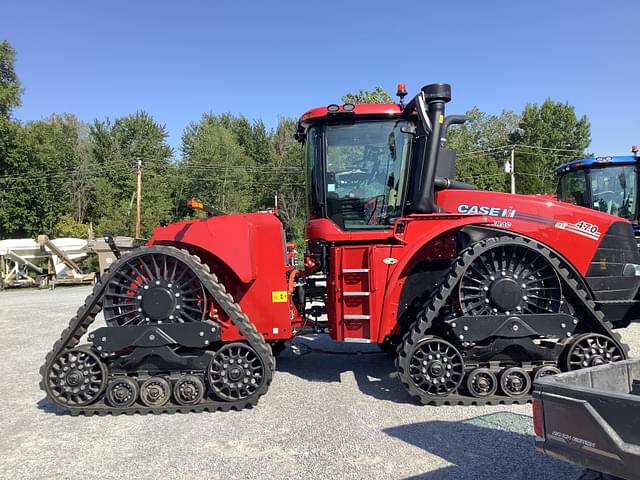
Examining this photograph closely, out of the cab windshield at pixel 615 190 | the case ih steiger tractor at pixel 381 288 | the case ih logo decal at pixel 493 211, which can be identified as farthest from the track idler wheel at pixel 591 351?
the cab windshield at pixel 615 190

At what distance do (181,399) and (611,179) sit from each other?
31.7 feet

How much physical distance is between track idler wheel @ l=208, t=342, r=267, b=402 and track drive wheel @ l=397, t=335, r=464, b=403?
1373 mm

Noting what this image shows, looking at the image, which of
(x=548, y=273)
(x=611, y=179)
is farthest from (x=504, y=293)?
(x=611, y=179)

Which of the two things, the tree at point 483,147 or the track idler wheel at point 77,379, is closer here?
the track idler wheel at point 77,379

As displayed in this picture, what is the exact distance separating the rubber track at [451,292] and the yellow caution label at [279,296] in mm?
1296

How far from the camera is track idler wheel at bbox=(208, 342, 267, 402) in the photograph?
4375 millimetres

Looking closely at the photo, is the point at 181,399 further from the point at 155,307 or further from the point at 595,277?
the point at 595,277

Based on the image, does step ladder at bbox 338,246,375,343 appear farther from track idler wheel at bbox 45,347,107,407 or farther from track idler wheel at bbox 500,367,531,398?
track idler wheel at bbox 45,347,107,407

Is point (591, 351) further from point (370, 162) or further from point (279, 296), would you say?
point (279, 296)

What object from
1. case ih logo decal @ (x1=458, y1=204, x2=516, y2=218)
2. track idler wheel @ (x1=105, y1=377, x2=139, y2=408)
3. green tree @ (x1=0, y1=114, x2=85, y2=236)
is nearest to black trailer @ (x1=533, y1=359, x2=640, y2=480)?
case ih logo decal @ (x1=458, y1=204, x2=516, y2=218)

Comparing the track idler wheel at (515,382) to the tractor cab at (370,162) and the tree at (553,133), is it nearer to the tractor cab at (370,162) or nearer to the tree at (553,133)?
the tractor cab at (370,162)

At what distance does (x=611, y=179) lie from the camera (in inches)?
383

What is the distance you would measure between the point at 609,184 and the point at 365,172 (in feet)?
24.7

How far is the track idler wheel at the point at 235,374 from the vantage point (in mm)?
4375
